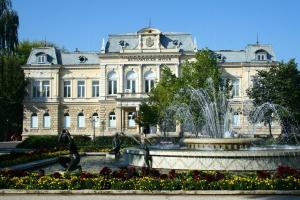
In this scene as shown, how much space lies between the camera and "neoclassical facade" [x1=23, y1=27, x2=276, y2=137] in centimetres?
6119

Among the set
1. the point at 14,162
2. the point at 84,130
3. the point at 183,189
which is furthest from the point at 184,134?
the point at 183,189

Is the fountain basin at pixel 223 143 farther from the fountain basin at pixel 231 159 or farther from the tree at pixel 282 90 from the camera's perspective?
the tree at pixel 282 90

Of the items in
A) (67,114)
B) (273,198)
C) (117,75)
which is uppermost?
(117,75)

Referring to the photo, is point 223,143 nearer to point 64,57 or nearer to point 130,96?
point 130,96

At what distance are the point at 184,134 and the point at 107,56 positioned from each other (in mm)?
14638

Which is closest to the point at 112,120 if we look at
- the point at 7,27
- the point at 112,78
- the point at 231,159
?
the point at 112,78

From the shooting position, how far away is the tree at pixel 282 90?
48.5 metres

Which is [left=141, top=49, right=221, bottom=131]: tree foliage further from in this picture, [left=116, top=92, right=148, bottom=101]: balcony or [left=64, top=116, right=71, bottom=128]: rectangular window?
[left=64, top=116, right=71, bottom=128]: rectangular window

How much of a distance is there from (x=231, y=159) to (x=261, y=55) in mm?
45510

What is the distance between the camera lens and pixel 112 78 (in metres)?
62.5

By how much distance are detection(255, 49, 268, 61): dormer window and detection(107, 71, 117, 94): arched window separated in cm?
1918

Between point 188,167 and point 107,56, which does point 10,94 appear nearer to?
point 107,56

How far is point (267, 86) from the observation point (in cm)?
5059

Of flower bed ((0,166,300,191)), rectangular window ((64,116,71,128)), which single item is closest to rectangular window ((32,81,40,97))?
rectangular window ((64,116,71,128))
